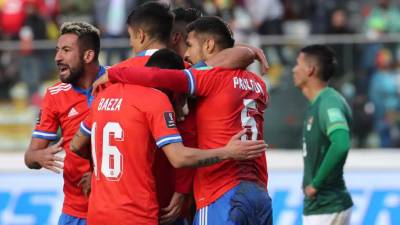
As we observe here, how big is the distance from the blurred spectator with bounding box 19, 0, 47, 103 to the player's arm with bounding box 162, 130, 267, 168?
23.8 feet

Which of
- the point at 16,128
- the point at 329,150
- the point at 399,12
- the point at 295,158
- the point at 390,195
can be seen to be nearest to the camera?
the point at 329,150

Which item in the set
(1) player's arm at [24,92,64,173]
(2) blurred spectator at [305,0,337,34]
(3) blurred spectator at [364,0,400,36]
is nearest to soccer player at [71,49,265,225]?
(1) player's arm at [24,92,64,173]

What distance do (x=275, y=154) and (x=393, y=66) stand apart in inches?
82.8

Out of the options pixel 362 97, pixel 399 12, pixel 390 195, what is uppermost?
pixel 399 12

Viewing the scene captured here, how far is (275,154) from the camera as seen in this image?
12875mm

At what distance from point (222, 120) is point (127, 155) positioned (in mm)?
660

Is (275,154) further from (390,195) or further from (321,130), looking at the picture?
(321,130)

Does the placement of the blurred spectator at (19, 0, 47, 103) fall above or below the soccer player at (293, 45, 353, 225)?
above

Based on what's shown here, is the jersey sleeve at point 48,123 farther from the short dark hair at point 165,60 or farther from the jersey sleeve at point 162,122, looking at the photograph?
the jersey sleeve at point 162,122

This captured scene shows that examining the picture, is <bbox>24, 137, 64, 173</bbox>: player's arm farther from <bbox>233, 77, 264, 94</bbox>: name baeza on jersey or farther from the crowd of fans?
the crowd of fans

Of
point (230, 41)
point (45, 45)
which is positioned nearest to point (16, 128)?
point (45, 45)

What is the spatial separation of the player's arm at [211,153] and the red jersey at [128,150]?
4.3 inches

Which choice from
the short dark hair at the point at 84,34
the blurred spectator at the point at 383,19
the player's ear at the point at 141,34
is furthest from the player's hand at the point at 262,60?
the blurred spectator at the point at 383,19

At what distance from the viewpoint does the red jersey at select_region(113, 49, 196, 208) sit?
681 centimetres
